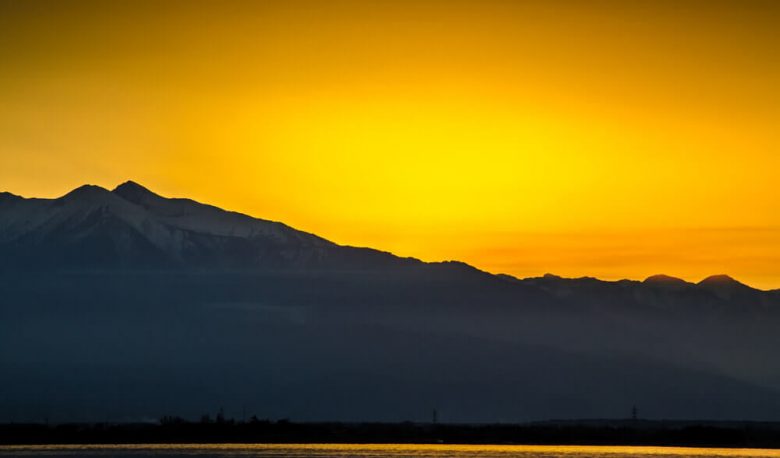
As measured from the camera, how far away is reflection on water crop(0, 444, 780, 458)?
158875 millimetres

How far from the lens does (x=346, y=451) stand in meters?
169

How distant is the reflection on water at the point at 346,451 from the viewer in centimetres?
15888

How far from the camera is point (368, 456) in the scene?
504ft

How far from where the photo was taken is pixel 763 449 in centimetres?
19238

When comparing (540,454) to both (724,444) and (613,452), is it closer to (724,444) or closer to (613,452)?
(613,452)

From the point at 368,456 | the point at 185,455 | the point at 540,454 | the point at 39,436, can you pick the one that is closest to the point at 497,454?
the point at 540,454

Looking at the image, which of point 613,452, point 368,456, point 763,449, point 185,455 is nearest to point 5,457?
point 185,455

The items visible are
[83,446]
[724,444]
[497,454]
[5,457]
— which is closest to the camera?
[5,457]

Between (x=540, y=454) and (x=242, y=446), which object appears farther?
(x=242, y=446)

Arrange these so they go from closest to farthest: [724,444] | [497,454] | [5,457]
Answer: [5,457] < [497,454] < [724,444]

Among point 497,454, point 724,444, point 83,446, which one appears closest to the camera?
point 497,454

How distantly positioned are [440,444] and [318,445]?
14286 millimetres

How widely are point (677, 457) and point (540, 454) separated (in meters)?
12.0

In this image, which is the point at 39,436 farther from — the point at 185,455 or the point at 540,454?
the point at 540,454
